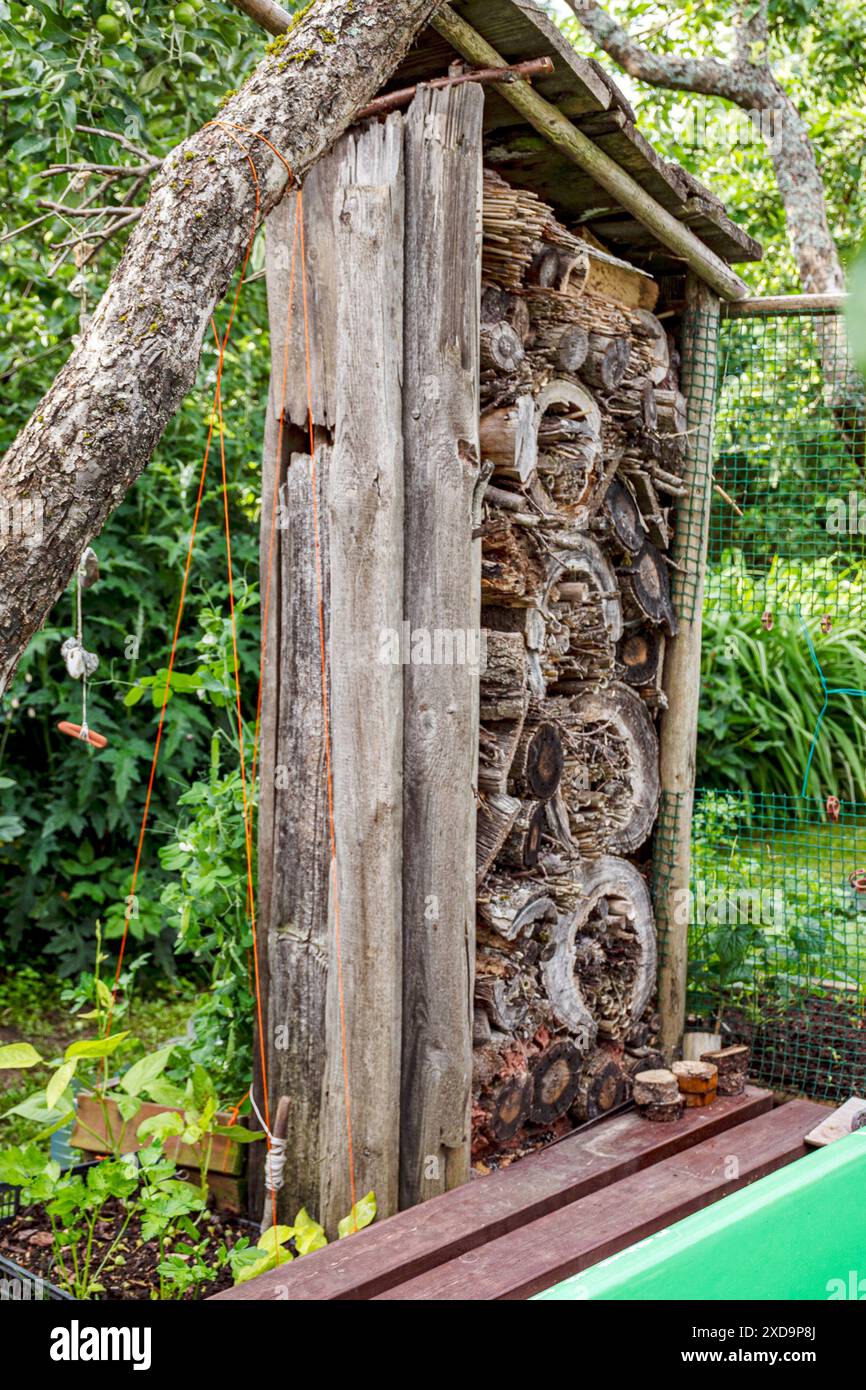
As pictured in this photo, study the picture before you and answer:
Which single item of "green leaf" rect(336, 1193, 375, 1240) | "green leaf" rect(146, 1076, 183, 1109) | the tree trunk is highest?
the tree trunk

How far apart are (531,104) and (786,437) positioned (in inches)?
82.2

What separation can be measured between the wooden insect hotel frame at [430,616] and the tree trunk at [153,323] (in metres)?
0.46

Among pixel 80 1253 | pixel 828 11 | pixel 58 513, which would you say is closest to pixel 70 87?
pixel 58 513

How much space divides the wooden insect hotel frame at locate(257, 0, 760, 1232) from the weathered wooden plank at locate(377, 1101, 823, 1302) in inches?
12.0

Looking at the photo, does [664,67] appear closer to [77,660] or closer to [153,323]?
[77,660]

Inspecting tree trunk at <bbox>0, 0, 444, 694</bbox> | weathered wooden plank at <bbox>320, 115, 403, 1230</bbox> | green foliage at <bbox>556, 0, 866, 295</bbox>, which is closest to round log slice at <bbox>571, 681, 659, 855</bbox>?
weathered wooden plank at <bbox>320, 115, 403, 1230</bbox>

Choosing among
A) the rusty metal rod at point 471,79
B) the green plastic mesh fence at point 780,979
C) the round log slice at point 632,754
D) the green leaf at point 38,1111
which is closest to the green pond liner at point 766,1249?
the green leaf at point 38,1111

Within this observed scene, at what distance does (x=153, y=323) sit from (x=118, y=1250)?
2038 mm

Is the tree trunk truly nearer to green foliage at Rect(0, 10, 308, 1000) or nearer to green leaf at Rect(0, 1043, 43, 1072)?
green leaf at Rect(0, 1043, 43, 1072)

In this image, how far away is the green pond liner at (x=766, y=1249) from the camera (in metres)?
1.78

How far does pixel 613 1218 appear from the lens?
2705 millimetres

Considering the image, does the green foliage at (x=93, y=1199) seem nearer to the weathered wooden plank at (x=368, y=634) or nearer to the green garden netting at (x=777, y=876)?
the weathered wooden plank at (x=368, y=634)

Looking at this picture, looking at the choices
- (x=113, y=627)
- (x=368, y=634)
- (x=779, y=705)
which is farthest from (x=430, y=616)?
(x=779, y=705)

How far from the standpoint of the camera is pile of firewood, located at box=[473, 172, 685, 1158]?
9.95 feet
